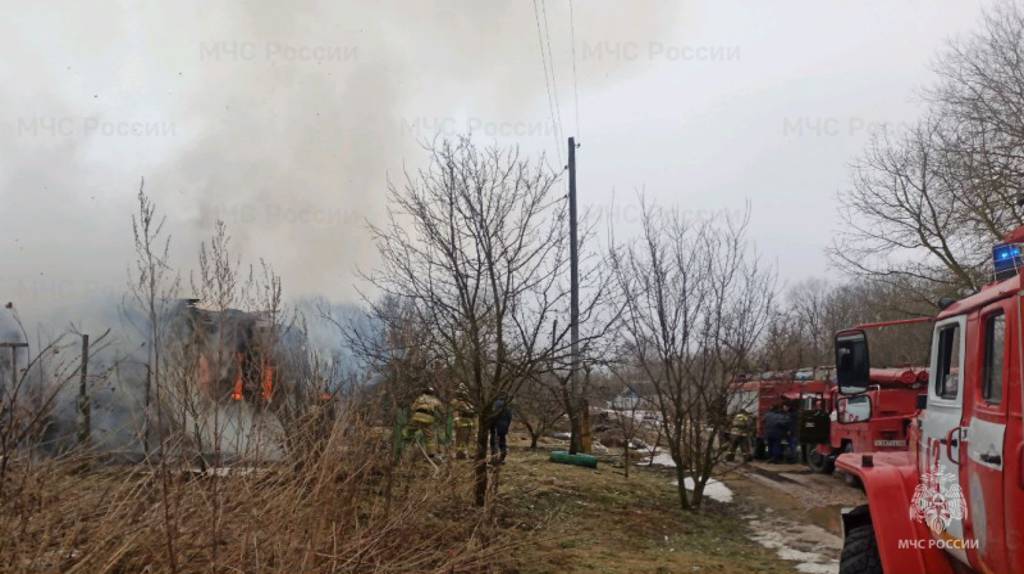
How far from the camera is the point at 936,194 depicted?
62.4ft

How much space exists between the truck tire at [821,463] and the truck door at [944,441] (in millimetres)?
13148

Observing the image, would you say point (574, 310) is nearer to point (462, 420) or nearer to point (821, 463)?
point (462, 420)

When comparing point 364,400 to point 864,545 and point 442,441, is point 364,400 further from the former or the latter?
point 864,545

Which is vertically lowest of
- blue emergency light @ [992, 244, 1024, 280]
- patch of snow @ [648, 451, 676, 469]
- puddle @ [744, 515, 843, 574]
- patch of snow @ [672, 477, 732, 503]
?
patch of snow @ [648, 451, 676, 469]

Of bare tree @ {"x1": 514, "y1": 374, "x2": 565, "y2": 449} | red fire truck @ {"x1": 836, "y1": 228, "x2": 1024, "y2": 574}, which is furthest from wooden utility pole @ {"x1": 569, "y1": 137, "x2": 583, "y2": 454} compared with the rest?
red fire truck @ {"x1": 836, "y1": 228, "x2": 1024, "y2": 574}

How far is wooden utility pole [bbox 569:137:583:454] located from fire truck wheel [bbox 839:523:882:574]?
4.43 metres

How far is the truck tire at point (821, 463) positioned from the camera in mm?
16172

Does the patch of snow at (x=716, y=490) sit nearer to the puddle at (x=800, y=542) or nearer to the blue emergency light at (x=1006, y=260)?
the puddle at (x=800, y=542)

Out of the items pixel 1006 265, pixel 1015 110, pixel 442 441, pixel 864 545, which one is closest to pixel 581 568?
pixel 442 441

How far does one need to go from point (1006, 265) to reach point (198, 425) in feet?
13.0

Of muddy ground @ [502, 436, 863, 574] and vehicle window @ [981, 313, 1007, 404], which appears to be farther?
muddy ground @ [502, 436, 863, 574]

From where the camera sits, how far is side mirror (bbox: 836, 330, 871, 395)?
4207 millimetres

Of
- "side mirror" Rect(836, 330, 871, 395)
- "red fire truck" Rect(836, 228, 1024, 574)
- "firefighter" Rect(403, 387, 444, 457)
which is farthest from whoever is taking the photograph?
"firefighter" Rect(403, 387, 444, 457)

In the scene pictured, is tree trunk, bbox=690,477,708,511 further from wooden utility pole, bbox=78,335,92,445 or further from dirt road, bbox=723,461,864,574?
wooden utility pole, bbox=78,335,92,445
